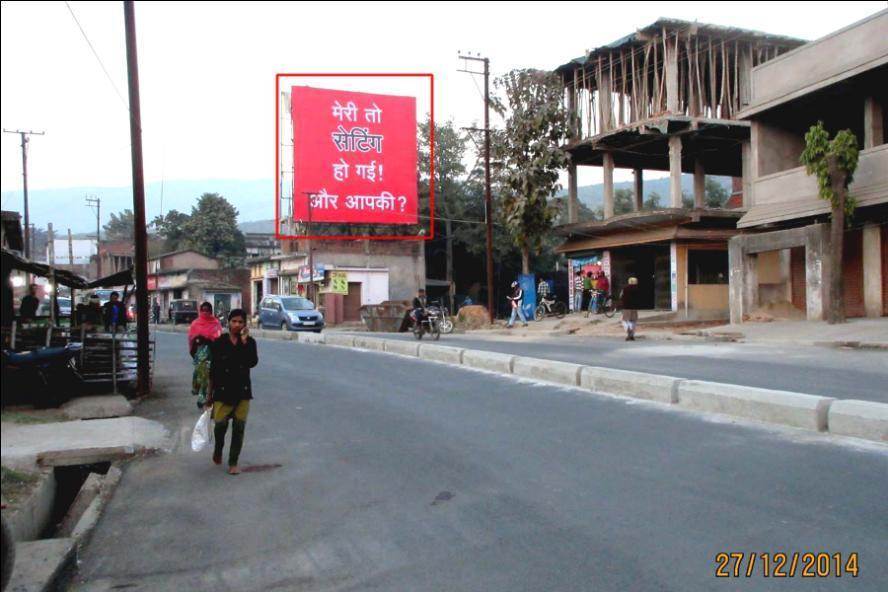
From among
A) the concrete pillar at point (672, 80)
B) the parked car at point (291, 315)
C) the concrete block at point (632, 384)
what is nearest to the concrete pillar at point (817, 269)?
the concrete pillar at point (672, 80)

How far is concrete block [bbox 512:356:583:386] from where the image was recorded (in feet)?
39.7

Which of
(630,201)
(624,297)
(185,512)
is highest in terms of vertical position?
(630,201)

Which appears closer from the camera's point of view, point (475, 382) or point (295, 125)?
point (475, 382)

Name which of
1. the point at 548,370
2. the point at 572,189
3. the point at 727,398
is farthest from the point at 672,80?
the point at 727,398

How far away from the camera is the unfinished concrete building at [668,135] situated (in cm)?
2916

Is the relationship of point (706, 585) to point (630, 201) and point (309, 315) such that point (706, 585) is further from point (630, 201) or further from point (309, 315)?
point (630, 201)

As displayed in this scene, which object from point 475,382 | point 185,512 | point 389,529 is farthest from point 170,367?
point 389,529

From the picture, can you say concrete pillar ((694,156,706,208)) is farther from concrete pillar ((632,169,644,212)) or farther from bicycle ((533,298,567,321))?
bicycle ((533,298,567,321))

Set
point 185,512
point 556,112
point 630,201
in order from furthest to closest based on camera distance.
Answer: point 630,201 < point 556,112 < point 185,512

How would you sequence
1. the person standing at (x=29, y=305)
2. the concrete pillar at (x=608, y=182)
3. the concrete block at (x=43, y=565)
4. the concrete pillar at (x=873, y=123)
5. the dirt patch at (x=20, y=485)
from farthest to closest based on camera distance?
the concrete pillar at (x=608, y=182) < the concrete pillar at (x=873, y=123) < the dirt patch at (x=20, y=485) < the concrete block at (x=43, y=565) < the person standing at (x=29, y=305)

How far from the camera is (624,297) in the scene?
20141 millimetres

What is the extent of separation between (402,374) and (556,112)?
71.6 feet

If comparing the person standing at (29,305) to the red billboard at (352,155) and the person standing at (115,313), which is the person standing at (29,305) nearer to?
the person standing at (115,313)

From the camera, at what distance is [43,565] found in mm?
4730
